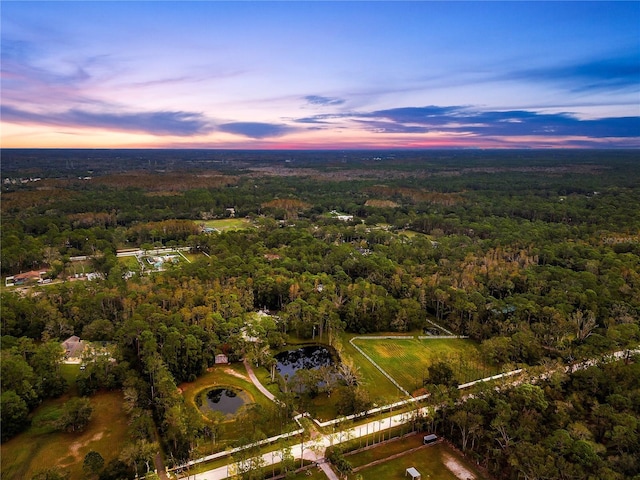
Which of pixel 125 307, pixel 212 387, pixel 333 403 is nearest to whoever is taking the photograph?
pixel 333 403

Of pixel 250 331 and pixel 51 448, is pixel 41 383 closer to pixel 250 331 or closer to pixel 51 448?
pixel 51 448

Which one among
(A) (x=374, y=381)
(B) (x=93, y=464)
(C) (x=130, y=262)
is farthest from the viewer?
(C) (x=130, y=262)

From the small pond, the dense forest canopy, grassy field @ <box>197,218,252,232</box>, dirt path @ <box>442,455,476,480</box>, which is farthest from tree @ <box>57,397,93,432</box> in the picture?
grassy field @ <box>197,218,252,232</box>

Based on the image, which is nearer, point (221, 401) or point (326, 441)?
point (326, 441)

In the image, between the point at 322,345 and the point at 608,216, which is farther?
the point at 608,216

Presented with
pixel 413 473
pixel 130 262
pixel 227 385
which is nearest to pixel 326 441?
pixel 413 473

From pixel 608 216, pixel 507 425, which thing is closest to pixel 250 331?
pixel 507 425

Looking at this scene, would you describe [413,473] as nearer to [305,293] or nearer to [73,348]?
[305,293]

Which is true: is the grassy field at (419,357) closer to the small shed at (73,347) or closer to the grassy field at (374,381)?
the grassy field at (374,381)
